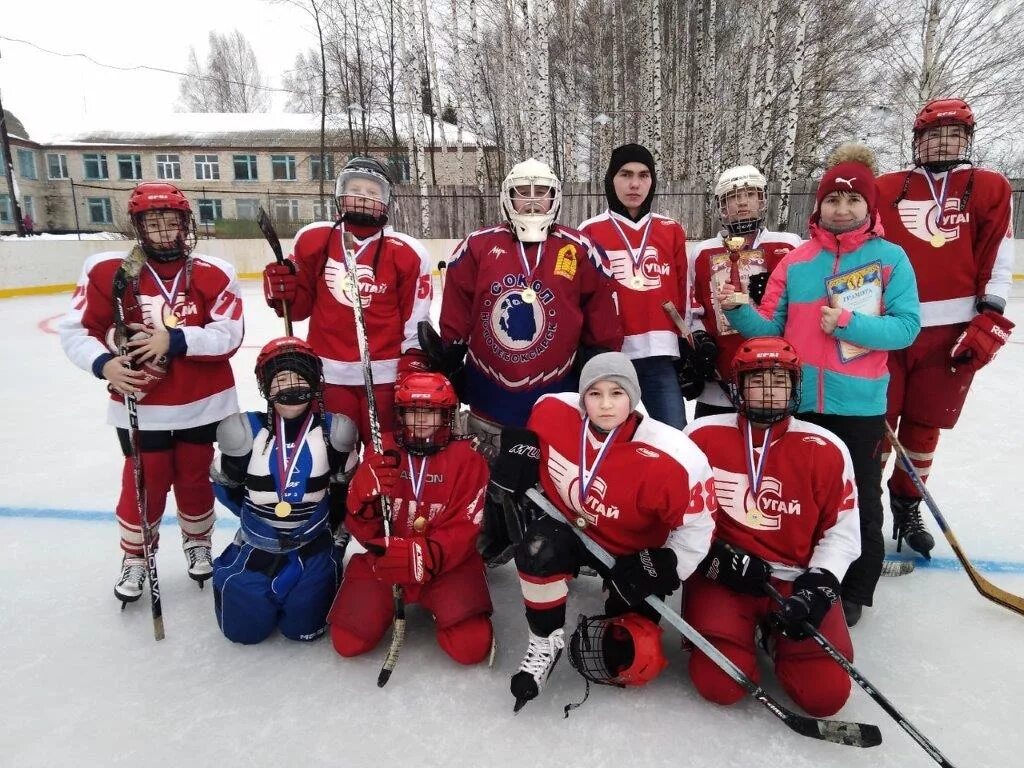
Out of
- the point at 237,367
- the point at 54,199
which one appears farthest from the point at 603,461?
the point at 54,199

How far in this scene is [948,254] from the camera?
7.99 ft

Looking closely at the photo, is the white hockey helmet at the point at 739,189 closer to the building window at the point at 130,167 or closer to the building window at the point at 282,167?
the building window at the point at 282,167

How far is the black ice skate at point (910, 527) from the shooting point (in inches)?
104

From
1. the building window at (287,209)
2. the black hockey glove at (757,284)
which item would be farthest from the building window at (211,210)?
the black hockey glove at (757,284)

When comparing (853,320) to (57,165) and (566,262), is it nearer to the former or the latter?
(566,262)

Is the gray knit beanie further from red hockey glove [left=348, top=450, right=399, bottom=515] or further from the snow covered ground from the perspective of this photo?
the snow covered ground

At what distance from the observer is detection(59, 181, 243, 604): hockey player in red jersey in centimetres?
221

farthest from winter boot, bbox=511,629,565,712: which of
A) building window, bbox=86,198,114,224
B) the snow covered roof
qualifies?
building window, bbox=86,198,114,224

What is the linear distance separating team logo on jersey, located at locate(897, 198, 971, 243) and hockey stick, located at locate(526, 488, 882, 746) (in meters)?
1.75

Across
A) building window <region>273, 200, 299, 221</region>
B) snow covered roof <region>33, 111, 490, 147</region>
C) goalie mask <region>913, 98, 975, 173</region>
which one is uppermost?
snow covered roof <region>33, 111, 490, 147</region>

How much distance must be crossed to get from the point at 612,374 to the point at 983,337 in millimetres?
1539

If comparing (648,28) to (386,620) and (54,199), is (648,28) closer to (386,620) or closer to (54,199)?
(386,620)

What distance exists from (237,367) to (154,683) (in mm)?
4487

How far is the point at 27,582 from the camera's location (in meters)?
2.43
